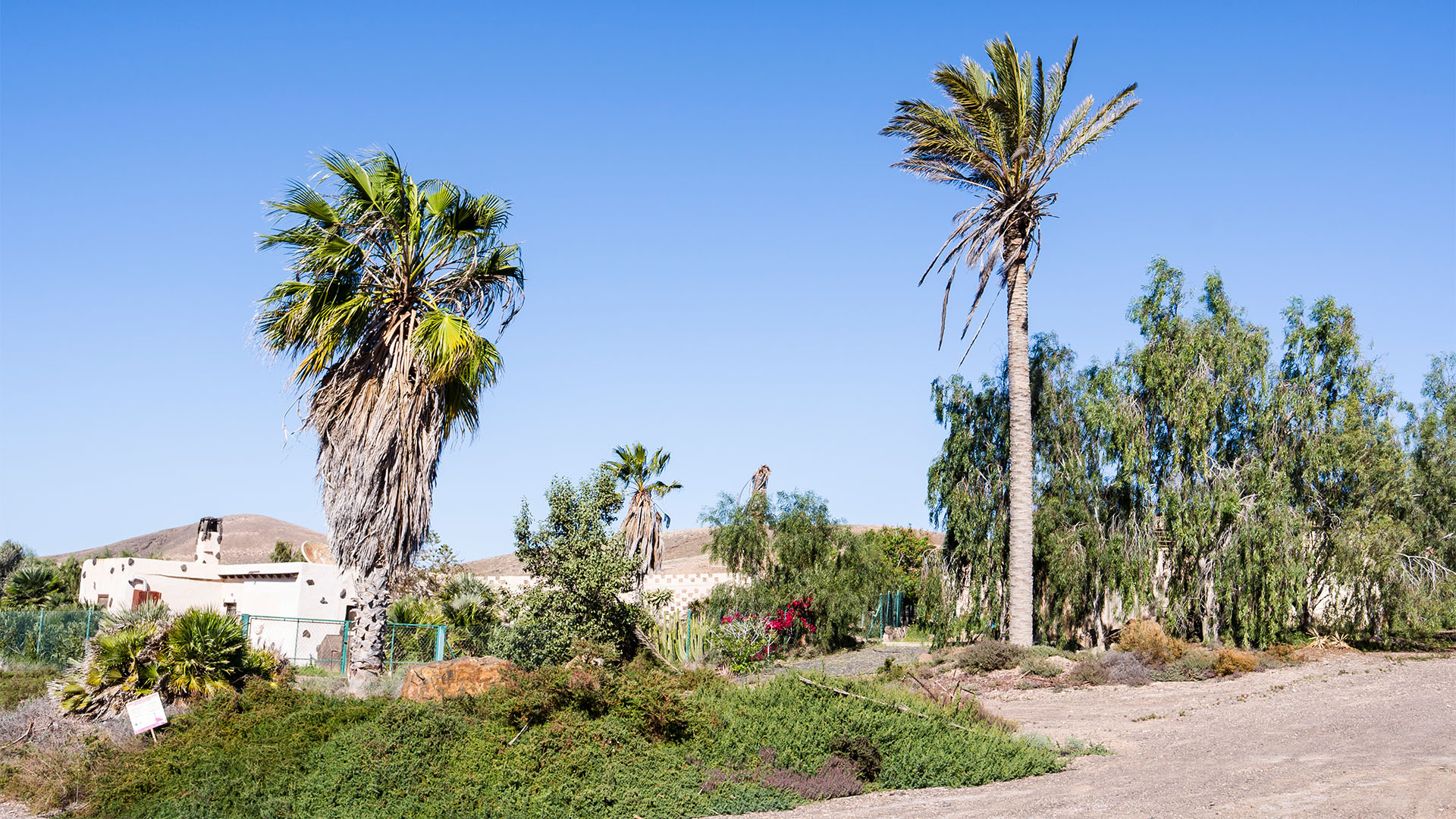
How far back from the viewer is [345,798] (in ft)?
36.1

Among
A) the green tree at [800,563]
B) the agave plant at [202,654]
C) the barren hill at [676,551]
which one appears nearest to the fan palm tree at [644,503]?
the green tree at [800,563]

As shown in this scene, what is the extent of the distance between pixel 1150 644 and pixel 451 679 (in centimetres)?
1571

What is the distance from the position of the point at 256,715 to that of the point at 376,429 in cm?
487

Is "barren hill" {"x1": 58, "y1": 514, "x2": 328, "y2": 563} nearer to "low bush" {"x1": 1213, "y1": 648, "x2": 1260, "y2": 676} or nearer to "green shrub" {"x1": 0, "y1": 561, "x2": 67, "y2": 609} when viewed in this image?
"green shrub" {"x1": 0, "y1": 561, "x2": 67, "y2": 609}

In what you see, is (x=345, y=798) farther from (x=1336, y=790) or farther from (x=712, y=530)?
(x=712, y=530)

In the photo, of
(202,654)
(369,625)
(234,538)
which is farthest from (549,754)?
(234,538)

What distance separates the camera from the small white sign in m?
12.8

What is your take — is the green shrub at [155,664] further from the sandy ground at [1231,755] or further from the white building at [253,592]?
the white building at [253,592]

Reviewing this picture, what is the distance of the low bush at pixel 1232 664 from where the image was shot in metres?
21.5

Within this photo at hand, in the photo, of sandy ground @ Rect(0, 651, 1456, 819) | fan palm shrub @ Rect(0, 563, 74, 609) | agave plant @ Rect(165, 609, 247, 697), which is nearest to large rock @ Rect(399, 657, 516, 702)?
agave plant @ Rect(165, 609, 247, 697)

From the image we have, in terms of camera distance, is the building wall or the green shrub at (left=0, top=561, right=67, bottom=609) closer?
the building wall

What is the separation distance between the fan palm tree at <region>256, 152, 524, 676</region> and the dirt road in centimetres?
808

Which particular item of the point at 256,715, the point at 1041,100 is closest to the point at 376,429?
the point at 256,715

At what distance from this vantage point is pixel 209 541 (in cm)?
3553
